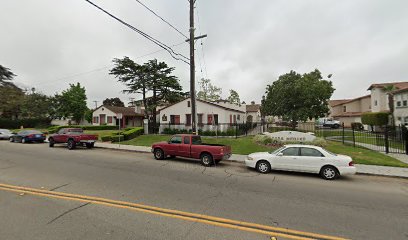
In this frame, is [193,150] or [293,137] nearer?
[193,150]

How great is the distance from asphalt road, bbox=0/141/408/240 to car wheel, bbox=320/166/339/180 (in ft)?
0.95

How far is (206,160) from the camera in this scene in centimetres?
1157

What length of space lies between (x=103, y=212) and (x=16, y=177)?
19.1 feet

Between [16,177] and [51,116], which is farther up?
[51,116]

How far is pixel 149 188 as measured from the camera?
7.12m

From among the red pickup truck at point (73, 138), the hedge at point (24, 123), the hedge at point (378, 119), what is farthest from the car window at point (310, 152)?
the hedge at point (24, 123)

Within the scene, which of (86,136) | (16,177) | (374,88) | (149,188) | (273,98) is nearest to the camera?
(149,188)

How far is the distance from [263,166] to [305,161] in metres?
1.82

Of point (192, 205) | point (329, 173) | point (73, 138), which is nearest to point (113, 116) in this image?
point (73, 138)

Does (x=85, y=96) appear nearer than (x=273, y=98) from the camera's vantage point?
No

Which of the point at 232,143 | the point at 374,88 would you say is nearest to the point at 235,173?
the point at 232,143

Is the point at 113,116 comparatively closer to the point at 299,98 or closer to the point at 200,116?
the point at 200,116

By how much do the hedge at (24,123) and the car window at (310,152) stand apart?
52.2 metres

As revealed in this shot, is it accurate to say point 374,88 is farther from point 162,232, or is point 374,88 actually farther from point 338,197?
point 162,232
